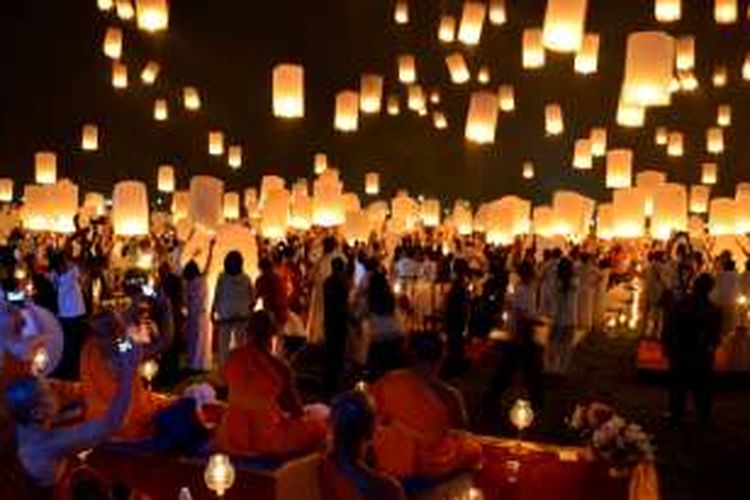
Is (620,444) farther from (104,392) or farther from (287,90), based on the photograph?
(287,90)

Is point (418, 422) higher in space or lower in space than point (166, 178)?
lower

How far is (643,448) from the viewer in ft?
22.7

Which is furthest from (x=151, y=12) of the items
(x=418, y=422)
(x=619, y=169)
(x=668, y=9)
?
(x=418, y=422)

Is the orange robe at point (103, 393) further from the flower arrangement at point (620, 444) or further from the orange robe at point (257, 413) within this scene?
the flower arrangement at point (620, 444)

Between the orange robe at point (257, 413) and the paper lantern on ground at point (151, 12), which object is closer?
the orange robe at point (257, 413)

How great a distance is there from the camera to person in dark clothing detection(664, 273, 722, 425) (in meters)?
11.2

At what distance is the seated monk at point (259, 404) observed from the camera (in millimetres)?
7441

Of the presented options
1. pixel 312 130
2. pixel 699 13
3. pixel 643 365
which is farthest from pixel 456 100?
pixel 643 365

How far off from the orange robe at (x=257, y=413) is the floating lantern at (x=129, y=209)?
8.92m

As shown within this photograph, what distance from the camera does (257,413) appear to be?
24.6 ft

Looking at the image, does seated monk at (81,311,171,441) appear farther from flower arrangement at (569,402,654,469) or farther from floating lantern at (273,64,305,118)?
floating lantern at (273,64,305,118)

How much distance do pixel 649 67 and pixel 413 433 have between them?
18.2 feet

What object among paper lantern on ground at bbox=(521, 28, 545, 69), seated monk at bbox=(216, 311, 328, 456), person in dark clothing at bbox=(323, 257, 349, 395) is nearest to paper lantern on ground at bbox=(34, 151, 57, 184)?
paper lantern on ground at bbox=(521, 28, 545, 69)

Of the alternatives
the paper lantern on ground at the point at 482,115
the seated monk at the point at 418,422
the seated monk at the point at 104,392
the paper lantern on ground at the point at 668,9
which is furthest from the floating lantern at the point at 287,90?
the seated monk at the point at 418,422
